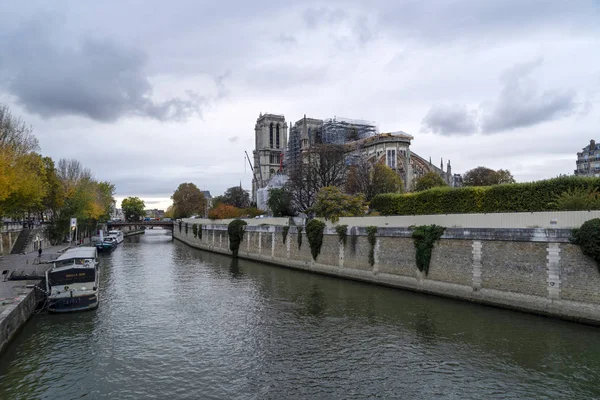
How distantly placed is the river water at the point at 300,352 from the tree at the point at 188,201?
8143cm

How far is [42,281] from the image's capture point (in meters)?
21.7

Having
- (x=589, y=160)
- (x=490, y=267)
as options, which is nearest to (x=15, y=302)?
(x=490, y=267)

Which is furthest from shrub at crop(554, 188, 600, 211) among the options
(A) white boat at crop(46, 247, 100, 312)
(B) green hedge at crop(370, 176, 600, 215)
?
(A) white boat at crop(46, 247, 100, 312)

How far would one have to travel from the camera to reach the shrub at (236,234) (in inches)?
1845

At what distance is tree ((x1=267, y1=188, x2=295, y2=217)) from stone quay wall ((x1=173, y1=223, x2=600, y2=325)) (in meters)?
20.4

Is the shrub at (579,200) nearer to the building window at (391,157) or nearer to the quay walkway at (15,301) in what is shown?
the quay walkway at (15,301)

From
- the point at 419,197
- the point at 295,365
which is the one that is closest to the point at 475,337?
the point at 295,365

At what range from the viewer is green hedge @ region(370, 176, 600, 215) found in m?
21.8

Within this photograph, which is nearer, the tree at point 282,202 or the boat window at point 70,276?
the boat window at point 70,276

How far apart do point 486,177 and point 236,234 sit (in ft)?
127

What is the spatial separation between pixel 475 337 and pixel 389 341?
11.1ft

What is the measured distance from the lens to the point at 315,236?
108 feet

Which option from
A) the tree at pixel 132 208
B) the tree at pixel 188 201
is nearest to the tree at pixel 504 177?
the tree at pixel 188 201

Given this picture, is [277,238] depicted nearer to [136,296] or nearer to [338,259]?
[338,259]
